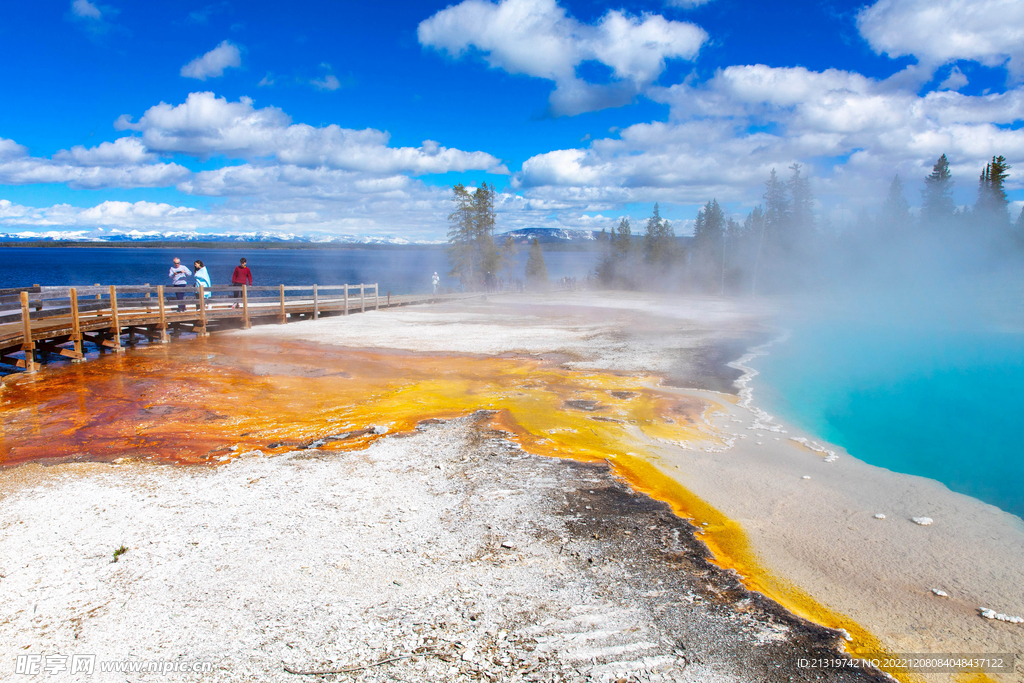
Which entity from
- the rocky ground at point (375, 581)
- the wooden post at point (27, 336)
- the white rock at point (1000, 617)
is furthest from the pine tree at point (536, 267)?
the white rock at point (1000, 617)

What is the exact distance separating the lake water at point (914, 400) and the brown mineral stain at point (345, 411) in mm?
2689

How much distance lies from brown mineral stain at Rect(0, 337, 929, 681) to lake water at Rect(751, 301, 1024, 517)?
269 centimetres

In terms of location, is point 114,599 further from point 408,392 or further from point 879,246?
point 879,246

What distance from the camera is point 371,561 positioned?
164 inches

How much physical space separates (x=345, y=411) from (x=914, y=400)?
1294 cm

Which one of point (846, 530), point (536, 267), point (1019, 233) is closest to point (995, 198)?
point (1019, 233)

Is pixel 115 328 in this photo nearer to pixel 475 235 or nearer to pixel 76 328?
pixel 76 328

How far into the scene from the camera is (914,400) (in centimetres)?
1330

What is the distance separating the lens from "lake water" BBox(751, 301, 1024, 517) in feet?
28.2

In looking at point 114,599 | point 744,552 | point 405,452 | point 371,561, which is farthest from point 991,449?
point 114,599

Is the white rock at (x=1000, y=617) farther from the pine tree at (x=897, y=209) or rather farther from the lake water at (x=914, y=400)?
the pine tree at (x=897, y=209)

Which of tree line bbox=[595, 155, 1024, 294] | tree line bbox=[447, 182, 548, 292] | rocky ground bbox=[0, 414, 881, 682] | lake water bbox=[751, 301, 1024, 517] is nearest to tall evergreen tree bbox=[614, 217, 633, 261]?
tree line bbox=[595, 155, 1024, 294]

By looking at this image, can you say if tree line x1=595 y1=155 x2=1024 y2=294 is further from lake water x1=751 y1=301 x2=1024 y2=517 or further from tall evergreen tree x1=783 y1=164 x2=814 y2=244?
lake water x1=751 y1=301 x2=1024 y2=517

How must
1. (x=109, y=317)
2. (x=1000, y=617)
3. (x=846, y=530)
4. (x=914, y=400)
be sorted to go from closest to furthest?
(x=1000, y=617)
(x=846, y=530)
(x=914, y=400)
(x=109, y=317)
